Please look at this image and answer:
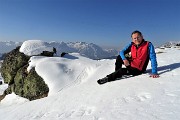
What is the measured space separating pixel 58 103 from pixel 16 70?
10947 millimetres

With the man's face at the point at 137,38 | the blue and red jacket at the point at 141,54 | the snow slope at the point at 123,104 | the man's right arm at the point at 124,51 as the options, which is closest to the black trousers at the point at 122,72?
the blue and red jacket at the point at 141,54

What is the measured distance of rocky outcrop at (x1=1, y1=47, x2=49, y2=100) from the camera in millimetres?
13603

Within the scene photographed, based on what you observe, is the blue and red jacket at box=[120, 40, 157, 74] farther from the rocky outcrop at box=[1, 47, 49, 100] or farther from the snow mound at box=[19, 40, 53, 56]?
the snow mound at box=[19, 40, 53, 56]

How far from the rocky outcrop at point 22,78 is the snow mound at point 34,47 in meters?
0.44

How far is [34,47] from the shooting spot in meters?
18.3

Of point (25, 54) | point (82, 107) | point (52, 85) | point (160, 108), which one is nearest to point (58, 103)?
point (82, 107)

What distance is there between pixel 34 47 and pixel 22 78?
12.3 feet

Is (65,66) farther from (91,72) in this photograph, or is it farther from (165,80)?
(165,80)

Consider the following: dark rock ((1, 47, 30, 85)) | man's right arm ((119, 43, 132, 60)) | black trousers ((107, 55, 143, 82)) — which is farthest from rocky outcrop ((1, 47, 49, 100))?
man's right arm ((119, 43, 132, 60))

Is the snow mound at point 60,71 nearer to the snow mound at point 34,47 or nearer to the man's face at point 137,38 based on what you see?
the snow mound at point 34,47

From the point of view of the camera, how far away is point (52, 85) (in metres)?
12.8

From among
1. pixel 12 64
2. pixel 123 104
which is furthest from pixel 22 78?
pixel 123 104

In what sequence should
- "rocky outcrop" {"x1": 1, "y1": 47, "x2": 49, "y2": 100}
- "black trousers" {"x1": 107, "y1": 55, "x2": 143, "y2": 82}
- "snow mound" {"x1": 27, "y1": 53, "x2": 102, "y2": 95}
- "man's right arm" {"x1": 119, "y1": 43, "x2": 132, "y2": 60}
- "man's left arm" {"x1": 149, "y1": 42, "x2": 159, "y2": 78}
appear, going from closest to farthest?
1. "man's left arm" {"x1": 149, "y1": 42, "x2": 159, "y2": 78}
2. "black trousers" {"x1": 107, "y1": 55, "x2": 143, "y2": 82}
3. "man's right arm" {"x1": 119, "y1": 43, "x2": 132, "y2": 60}
4. "snow mound" {"x1": 27, "y1": 53, "x2": 102, "y2": 95}
5. "rocky outcrop" {"x1": 1, "y1": 47, "x2": 49, "y2": 100}

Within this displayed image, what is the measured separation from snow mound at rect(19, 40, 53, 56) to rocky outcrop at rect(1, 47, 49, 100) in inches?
17.3
